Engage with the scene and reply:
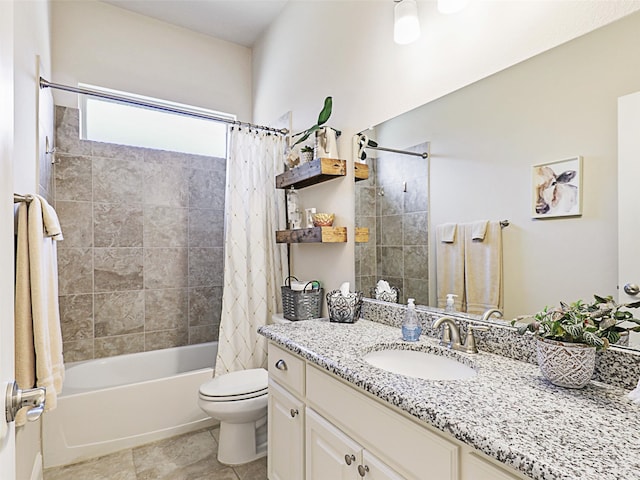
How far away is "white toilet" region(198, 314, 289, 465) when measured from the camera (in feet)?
6.68

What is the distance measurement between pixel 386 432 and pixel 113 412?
200 centimetres

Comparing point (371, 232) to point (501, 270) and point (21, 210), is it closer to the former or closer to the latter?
point (501, 270)

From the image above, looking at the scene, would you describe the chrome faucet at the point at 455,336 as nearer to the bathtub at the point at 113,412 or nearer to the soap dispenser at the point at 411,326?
the soap dispenser at the point at 411,326

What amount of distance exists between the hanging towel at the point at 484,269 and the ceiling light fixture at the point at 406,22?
881 millimetres

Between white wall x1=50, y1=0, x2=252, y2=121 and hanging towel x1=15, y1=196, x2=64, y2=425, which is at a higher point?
white wall x1=50, y1=0, x2=252, y2=121

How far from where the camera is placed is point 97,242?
9.29 ft

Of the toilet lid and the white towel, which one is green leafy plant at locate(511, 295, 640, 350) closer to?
the white towel

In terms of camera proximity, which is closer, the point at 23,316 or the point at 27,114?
the point at 23,316

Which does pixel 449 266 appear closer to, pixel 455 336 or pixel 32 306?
pixel 455 336

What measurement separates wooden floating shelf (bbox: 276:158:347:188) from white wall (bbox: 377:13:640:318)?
2.05 feet

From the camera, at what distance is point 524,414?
0.84 metres

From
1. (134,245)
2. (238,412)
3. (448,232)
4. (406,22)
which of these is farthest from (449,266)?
(134,245)

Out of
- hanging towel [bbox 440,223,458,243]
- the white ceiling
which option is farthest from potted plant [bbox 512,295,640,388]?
the white ceiling

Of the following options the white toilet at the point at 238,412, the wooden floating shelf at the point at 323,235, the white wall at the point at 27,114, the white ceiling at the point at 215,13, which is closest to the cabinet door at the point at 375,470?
the white toilet at the point at 238,412
